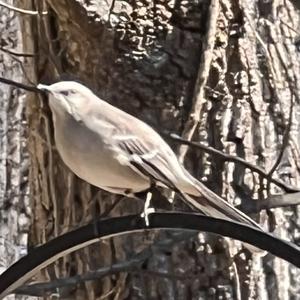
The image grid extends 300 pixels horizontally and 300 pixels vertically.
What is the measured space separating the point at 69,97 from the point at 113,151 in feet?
0.46

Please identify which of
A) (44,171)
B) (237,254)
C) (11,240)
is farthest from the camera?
(11,240)

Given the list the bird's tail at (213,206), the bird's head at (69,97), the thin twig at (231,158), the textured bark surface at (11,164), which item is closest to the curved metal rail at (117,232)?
the bird's tail at (213,206)

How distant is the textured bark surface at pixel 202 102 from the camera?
89.4 inches

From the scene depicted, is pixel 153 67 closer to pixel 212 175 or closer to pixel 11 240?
pixel 212 175

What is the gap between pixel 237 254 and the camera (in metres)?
2.26

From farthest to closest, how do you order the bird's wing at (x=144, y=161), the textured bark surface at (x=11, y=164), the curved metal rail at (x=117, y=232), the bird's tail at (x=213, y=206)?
the textured bark surface at (x=11, y=164) < the bird's wing at (x=144, y=161) < the bird's tail at (x=213, y=206) < the curved metal rail at (x=117, y=232)

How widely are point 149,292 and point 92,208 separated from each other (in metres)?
0.24

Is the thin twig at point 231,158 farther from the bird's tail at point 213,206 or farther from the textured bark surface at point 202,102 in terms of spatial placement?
the bird's tail at point 213,206

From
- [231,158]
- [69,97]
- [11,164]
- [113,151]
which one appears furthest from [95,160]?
[11,164]

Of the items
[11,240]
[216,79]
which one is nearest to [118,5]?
[216,79]

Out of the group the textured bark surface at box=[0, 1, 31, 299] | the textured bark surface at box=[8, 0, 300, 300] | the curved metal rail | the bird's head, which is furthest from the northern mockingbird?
the textured bark surface at box=[0, 1, 31, 299]

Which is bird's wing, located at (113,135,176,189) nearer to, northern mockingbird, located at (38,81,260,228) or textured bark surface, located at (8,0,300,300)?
northern mockingbird, located at (38,81,260,228)

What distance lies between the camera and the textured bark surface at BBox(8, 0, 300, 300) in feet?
7.45

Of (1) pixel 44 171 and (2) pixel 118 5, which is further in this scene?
(1) pixel 44 171
